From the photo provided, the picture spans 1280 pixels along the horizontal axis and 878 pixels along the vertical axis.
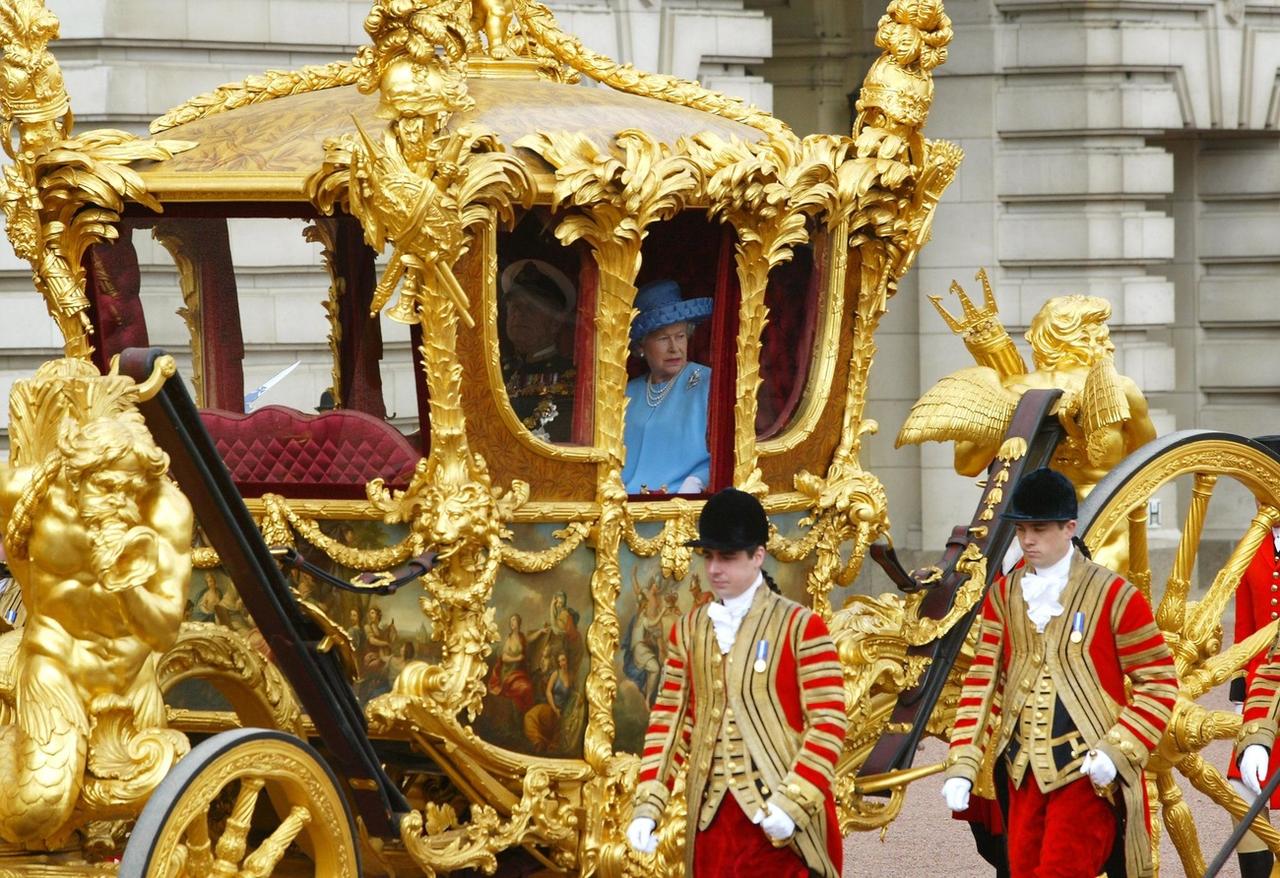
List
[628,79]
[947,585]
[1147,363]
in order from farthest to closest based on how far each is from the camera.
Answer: [1147,363], [947,585], [628,79]

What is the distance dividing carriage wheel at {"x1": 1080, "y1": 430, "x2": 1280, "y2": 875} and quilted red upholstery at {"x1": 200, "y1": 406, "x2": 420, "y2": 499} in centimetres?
217

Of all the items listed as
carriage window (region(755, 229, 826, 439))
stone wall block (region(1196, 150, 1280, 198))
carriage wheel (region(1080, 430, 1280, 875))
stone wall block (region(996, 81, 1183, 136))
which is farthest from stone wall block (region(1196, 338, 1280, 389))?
carriage window (region(755, 229, 826, 439))

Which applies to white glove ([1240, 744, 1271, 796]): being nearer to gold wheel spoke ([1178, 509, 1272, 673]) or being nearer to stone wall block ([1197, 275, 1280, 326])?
gold wheel spoke ([1178, 509, 1272, 673])

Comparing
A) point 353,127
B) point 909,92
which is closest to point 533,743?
point 353,127

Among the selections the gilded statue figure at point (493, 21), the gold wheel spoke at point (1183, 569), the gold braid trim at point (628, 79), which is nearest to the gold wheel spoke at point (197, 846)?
the gilded statue figure at point (493, 21)

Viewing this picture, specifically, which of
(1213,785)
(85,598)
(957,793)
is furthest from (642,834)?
(1213,785)

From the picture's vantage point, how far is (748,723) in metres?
6.80

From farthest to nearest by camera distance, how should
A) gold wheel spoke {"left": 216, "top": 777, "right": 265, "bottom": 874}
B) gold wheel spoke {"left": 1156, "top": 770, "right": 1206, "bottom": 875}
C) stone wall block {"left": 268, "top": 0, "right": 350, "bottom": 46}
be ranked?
1. stone wall block {"left": 268, "top": 0, "right": 350, "bottom": 46}
2. gold wheel spoke {"left": 1156, "top": 770, "right": 1206, "bottom": 875}
3. gold wheel spoke {"left": 216, "top": 777, "right": 265, "bottom": 874}

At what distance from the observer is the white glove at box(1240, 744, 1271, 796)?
7.56 m

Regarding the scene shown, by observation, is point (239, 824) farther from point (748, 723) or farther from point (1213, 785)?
point (1213, 785)

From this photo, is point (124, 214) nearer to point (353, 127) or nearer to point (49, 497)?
point (353, 127)

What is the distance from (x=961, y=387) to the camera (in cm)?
895

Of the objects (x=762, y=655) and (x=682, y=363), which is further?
(x=682, y=363)

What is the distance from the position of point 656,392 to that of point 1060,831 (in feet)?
5.00
